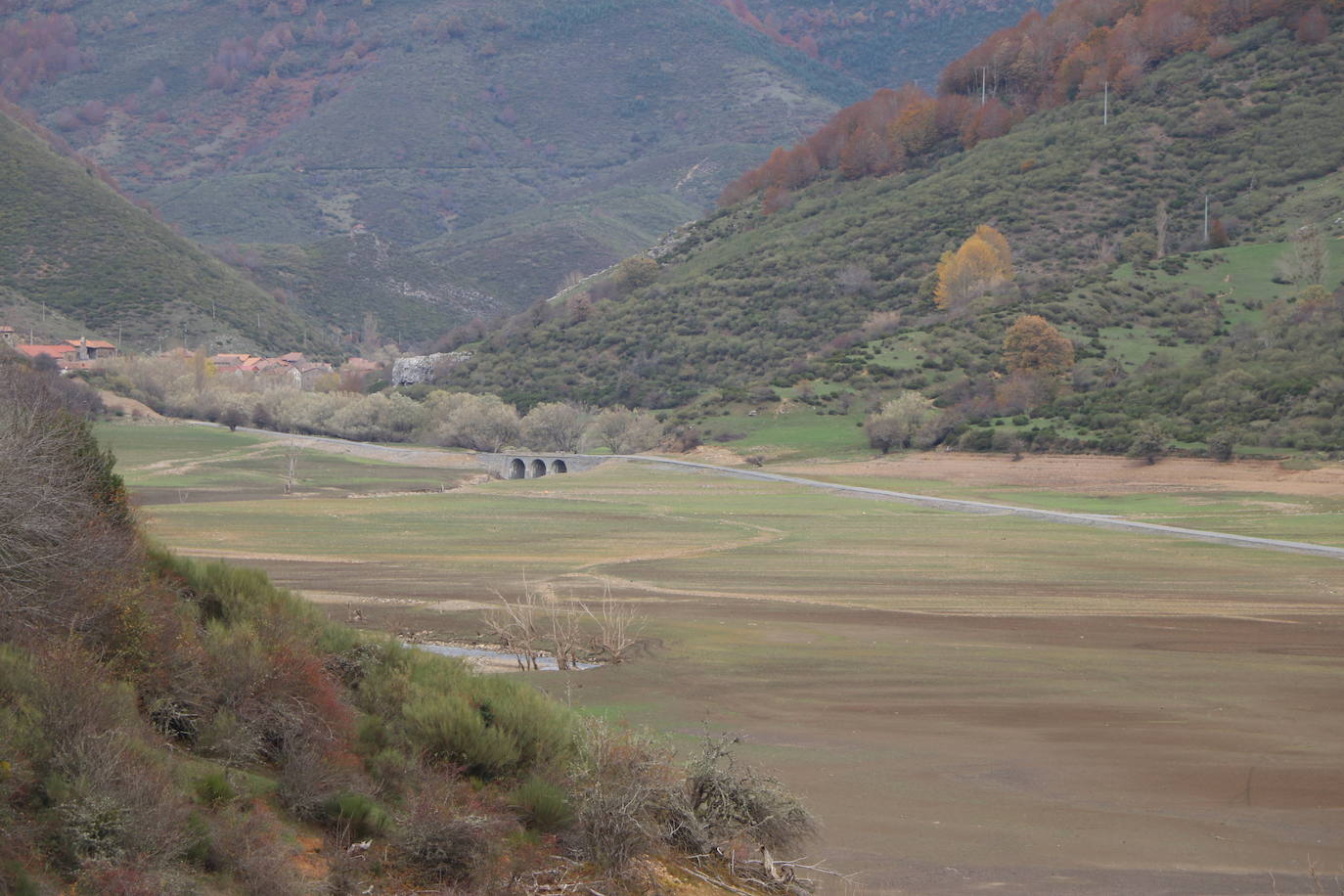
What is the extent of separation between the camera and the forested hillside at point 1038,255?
6234 centimetres

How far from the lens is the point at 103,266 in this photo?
112875 mm

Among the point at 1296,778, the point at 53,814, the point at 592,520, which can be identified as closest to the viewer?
the point at 53,814

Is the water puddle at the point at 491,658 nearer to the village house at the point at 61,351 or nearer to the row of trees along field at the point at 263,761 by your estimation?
the row of trees along field at the point at 263,761

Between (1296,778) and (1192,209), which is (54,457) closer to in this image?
(1296,778)

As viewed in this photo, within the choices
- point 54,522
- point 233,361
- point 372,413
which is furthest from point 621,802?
point 233,361

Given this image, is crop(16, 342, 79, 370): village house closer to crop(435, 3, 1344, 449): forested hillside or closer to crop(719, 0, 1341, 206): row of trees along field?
crop(435, 3, 1344, 449): forested hillside

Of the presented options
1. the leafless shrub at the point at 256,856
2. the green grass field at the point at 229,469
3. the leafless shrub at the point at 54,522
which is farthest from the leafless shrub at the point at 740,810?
the green grass field at the point at 229,469

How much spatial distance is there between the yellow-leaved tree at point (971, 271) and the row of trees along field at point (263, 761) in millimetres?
67876

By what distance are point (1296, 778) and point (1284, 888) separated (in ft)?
9.97

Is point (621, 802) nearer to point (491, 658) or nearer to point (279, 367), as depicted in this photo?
point (491, 658)

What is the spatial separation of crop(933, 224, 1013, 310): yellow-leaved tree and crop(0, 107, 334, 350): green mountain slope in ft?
201

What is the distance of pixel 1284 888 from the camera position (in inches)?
414

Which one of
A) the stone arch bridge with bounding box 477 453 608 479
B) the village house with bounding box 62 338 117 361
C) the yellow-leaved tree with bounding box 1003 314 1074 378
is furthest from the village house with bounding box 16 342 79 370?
the yellow-leaved tree with bounding box 1003 314 1074 378

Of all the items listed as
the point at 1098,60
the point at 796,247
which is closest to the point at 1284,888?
the point at 796,247
